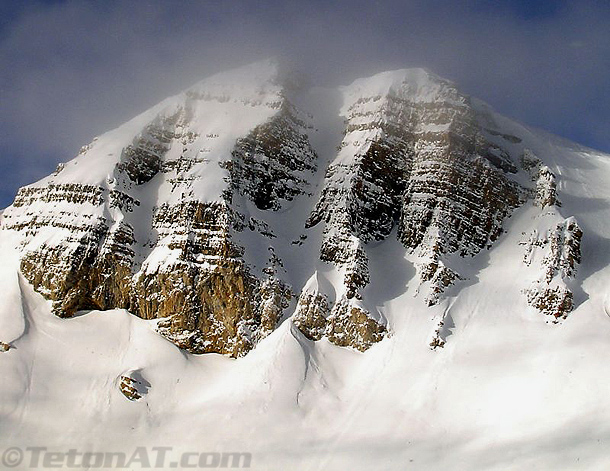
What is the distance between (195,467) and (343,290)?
20.4 meters

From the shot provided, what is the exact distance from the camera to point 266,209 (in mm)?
62594

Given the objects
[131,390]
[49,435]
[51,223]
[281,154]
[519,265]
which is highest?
[281,154]

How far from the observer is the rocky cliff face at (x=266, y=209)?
5350 centimetres

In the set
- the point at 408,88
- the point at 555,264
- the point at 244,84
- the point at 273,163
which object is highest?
the point at 408,88

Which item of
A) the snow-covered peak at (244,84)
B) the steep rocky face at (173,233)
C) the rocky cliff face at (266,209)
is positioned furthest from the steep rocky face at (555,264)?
the snow-covered peak at (244,84)

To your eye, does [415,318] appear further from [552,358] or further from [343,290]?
[552,358]

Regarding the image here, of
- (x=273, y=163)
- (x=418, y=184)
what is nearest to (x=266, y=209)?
(x=273, y=163)

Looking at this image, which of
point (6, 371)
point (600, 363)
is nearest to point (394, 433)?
point (600, 363)

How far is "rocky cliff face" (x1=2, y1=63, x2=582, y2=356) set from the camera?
5350 centimetres

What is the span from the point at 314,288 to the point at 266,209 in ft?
42.0

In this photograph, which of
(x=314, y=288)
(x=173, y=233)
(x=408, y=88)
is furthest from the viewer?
(x=408, y=88)

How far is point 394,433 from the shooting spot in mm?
42656

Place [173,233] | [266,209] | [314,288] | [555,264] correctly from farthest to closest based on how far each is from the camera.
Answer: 1. [266,209]
2. [173,233]
3. [314,288]
4. [555,264]

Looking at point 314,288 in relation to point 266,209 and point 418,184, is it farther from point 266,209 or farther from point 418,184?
point 418,184
